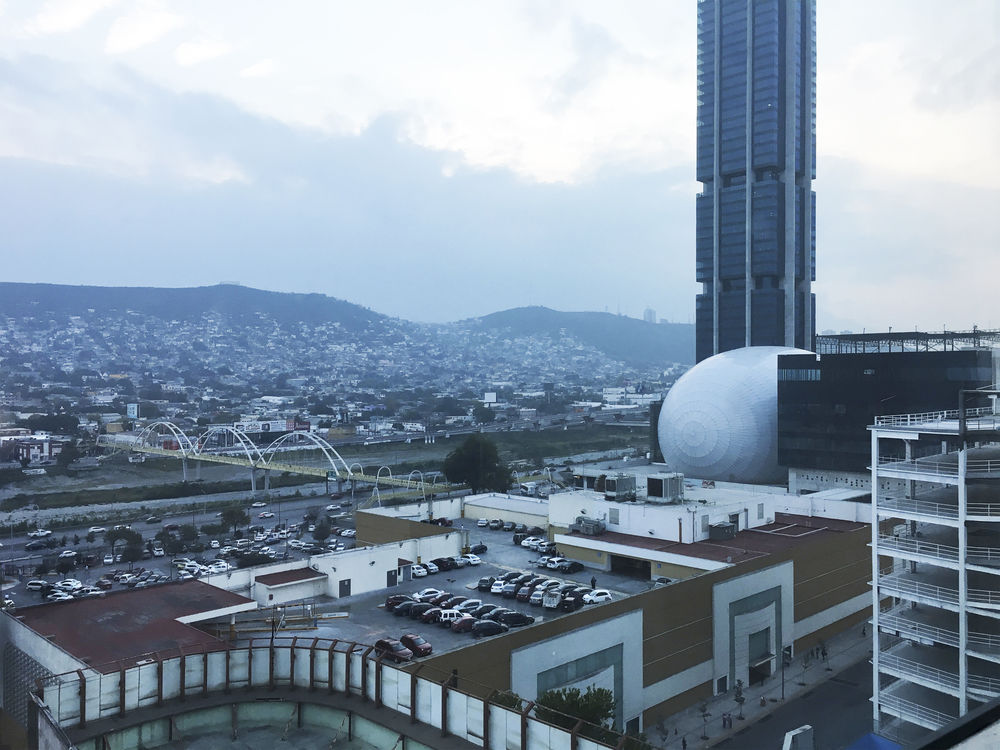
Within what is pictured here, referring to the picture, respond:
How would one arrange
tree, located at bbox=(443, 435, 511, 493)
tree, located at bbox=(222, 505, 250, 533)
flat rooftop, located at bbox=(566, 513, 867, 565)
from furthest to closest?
1. tree, located at bbox=(443, 435, 511, 493)
2. tree, located at bbox=(222, 505, 250, 533)
3. flat rooftop, located at bbox=(566, 513, 867, 565)

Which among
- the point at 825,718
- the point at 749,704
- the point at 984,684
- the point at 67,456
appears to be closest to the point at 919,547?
the point at 984,684

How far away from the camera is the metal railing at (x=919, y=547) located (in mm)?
10961

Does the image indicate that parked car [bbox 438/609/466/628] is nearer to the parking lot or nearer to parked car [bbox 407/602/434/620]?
the parking lot

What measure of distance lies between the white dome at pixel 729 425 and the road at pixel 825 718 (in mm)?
17795

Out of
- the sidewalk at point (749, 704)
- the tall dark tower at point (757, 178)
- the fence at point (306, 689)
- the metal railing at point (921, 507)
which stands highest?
the tall dark tower at point (757, 178)

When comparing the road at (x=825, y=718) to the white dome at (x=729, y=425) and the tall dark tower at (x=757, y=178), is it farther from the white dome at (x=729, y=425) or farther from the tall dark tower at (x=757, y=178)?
the tall dark tower at (x=757, y=178)

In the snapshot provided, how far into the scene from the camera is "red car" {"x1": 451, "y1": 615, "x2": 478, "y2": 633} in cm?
1332

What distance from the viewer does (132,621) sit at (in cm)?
1166

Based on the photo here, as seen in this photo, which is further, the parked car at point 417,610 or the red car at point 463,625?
the parked car at point 417,610

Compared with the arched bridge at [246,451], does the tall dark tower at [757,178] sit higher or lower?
higher

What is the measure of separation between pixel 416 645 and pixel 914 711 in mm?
7282

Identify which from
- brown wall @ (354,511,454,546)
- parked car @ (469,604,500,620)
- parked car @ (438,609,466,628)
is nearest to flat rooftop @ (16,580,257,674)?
parked car @ (438,609,466,628)

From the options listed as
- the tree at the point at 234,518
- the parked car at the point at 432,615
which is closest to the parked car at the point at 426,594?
the parked car at the point at 432,615

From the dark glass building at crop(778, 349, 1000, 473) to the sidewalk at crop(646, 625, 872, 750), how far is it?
37.4ft
